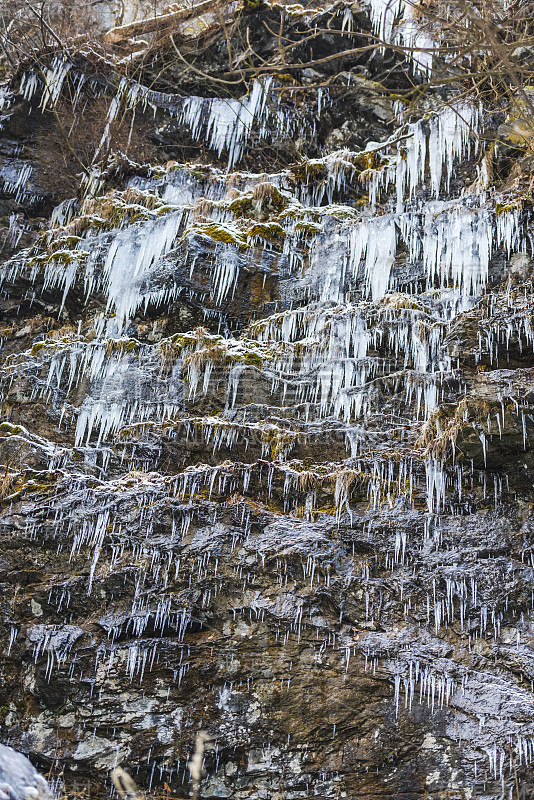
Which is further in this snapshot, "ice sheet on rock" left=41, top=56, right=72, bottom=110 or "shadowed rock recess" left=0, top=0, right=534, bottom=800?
"ice sheet on rock" left=41, top=56, right=72, bottom=110

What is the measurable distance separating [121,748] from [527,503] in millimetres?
4043

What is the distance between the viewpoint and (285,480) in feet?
21.9

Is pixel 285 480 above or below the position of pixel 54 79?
below

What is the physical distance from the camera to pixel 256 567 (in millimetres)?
6062

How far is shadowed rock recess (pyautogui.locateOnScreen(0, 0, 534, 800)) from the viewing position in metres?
5.55

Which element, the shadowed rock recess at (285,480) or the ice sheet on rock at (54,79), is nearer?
the shadowed rock recess at (285,480)

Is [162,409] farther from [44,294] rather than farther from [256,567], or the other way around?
[44,294]

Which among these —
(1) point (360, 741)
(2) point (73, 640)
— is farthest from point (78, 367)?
(1) point (360, 741)

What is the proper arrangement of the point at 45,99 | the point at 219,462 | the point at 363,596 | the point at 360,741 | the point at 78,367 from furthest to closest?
the point at 45,99, the point at 78,367, the point at 219,462, the point at 363,596, the point at 360,741

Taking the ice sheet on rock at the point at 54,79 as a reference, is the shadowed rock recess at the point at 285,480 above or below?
below

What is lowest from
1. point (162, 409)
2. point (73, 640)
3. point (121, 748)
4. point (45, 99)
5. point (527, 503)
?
point (121, 748)

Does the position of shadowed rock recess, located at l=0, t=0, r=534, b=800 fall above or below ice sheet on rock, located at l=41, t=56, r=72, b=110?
below

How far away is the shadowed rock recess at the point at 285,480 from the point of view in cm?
555

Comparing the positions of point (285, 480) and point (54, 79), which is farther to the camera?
point (54, 79)
